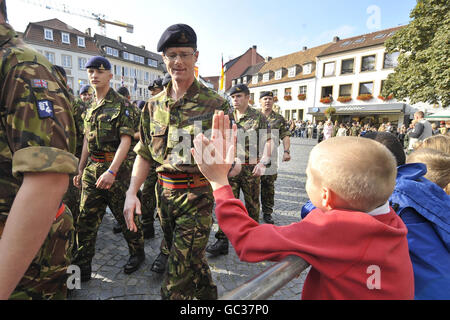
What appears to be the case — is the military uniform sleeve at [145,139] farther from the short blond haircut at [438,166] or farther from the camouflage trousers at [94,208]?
the short blond haircut at [438,166]

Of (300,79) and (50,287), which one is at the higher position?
(300,79)

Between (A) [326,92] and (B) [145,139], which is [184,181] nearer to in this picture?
(B) [145,139]

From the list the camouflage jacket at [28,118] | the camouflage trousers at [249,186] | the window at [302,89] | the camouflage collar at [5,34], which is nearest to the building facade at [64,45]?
the window at [302,89]

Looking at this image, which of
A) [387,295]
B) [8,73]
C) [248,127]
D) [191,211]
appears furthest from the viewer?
[248,127]

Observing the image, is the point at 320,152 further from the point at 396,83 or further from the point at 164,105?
the point at 396,83

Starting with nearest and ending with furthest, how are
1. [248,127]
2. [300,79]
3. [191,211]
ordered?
1. [191,211]
2. [248,127]
3. [300,79]

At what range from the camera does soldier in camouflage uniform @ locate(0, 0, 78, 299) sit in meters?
0.83

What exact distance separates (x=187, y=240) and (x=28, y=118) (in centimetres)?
136

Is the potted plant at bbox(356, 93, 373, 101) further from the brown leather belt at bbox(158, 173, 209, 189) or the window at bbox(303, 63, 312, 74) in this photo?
the brown leather belt at bbox(158, 173, 209, 189)

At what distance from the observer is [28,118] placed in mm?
869

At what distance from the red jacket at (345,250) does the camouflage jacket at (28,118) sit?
80 centimetres
